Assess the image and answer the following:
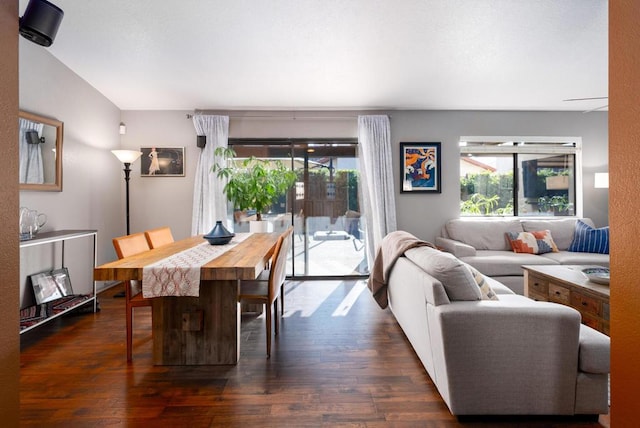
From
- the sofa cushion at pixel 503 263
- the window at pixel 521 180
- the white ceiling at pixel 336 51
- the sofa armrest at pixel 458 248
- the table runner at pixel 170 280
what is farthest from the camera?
the window at pixel 521 180

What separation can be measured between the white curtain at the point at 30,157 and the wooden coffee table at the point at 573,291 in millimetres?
4481

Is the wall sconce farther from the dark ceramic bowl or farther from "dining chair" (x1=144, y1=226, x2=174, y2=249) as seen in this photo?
"dining chair" (x1=144, y1=226, x2=174, y2=249)

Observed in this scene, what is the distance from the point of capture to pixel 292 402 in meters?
1.75

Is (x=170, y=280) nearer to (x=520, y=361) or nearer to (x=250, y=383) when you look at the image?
(x=250, y=383)

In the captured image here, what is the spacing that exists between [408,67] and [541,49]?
3.72ft

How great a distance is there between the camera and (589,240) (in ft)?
13.0

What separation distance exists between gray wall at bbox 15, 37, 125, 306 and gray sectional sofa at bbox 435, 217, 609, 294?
4282 mm

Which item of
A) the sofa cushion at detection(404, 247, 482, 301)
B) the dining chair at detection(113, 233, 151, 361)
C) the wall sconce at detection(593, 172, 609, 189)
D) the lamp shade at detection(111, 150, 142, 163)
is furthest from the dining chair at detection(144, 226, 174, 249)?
the wall sconce at detection(593, 172, 609, 189)

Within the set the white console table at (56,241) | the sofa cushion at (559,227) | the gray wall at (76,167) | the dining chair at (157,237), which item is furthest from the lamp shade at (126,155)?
the sofa cushion at (559,227)

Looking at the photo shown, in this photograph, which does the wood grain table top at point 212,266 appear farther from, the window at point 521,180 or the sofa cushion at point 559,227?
the sofa cushion at point 559,227

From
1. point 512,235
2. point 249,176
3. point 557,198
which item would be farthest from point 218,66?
point 557,198

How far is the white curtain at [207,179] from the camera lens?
4.35m

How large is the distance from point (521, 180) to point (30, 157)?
5.82 metres

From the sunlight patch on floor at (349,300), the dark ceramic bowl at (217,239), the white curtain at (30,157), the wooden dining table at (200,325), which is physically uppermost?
the white curtain at (30,157)
